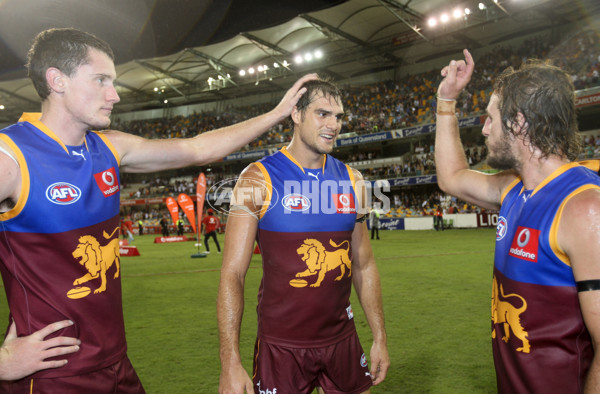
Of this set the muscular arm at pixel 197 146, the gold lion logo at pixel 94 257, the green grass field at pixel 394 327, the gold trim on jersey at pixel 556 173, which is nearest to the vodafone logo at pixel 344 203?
the muscular arm at pixel 197 146

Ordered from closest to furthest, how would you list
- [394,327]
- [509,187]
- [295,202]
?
[509,187] → [295,202] → [394,327]

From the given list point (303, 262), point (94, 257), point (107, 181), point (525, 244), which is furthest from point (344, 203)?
point (94, 257)

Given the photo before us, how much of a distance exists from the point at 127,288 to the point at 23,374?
10.2 metres

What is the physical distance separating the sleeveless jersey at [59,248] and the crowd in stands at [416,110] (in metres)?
30.4

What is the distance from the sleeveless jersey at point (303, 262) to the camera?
304 centimetres

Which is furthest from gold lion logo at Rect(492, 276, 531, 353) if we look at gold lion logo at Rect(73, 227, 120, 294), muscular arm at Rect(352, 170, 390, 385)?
gold lion logo at Rect(73, 227, 120, 294)

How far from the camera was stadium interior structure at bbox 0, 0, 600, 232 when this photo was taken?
30547mm

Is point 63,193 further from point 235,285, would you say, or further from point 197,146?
point 235,285

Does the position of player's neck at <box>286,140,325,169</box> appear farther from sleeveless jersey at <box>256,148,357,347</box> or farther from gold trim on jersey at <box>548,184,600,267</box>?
gold trim on jersey at <box>548,184,600,267</box>

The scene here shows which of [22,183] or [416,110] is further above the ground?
[416,110]

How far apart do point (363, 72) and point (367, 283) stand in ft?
140

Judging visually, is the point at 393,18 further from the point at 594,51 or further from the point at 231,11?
the point at 231,11

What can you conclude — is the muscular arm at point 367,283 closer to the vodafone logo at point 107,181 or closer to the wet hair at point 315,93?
the wet hair at point 315,93

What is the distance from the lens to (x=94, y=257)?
2320 mm
